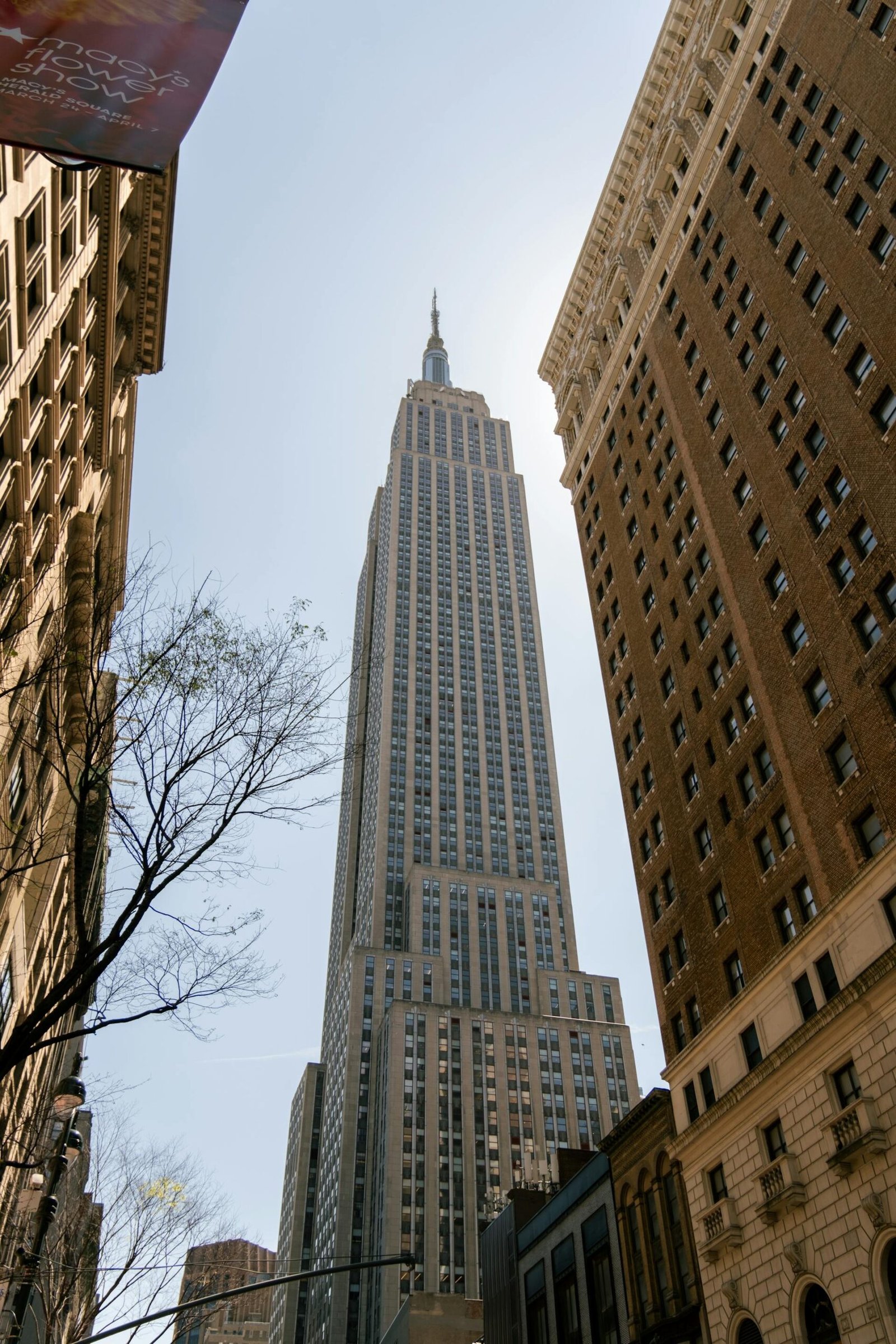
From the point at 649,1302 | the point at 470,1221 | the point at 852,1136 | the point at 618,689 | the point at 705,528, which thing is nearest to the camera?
the point at 852,1136

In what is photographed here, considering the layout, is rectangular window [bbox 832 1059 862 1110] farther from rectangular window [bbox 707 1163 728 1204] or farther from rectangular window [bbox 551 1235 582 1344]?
rectangular window [bbox 551 1235 582 1344]

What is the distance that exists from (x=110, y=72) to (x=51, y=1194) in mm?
15887

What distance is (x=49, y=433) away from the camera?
2917 cm

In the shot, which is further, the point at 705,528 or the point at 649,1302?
the point at 705,528

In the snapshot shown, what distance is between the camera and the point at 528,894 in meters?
156

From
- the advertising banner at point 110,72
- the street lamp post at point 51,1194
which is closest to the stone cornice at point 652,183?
the advertising banner at point 110,72

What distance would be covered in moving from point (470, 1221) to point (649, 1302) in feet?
291

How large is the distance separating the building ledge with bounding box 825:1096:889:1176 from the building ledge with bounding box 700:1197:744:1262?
19.6ft

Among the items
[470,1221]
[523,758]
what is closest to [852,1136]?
[470,1221]

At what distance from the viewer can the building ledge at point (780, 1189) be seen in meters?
29.3

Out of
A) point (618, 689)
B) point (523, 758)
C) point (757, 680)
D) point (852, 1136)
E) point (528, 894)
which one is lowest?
point (852, 1136)

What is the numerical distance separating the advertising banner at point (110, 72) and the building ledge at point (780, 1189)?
3000cm

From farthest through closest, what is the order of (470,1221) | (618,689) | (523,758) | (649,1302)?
(523,758), (470,1221), (618,689), (649,1302)

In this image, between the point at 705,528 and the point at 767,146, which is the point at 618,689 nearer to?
the point at 705,528
